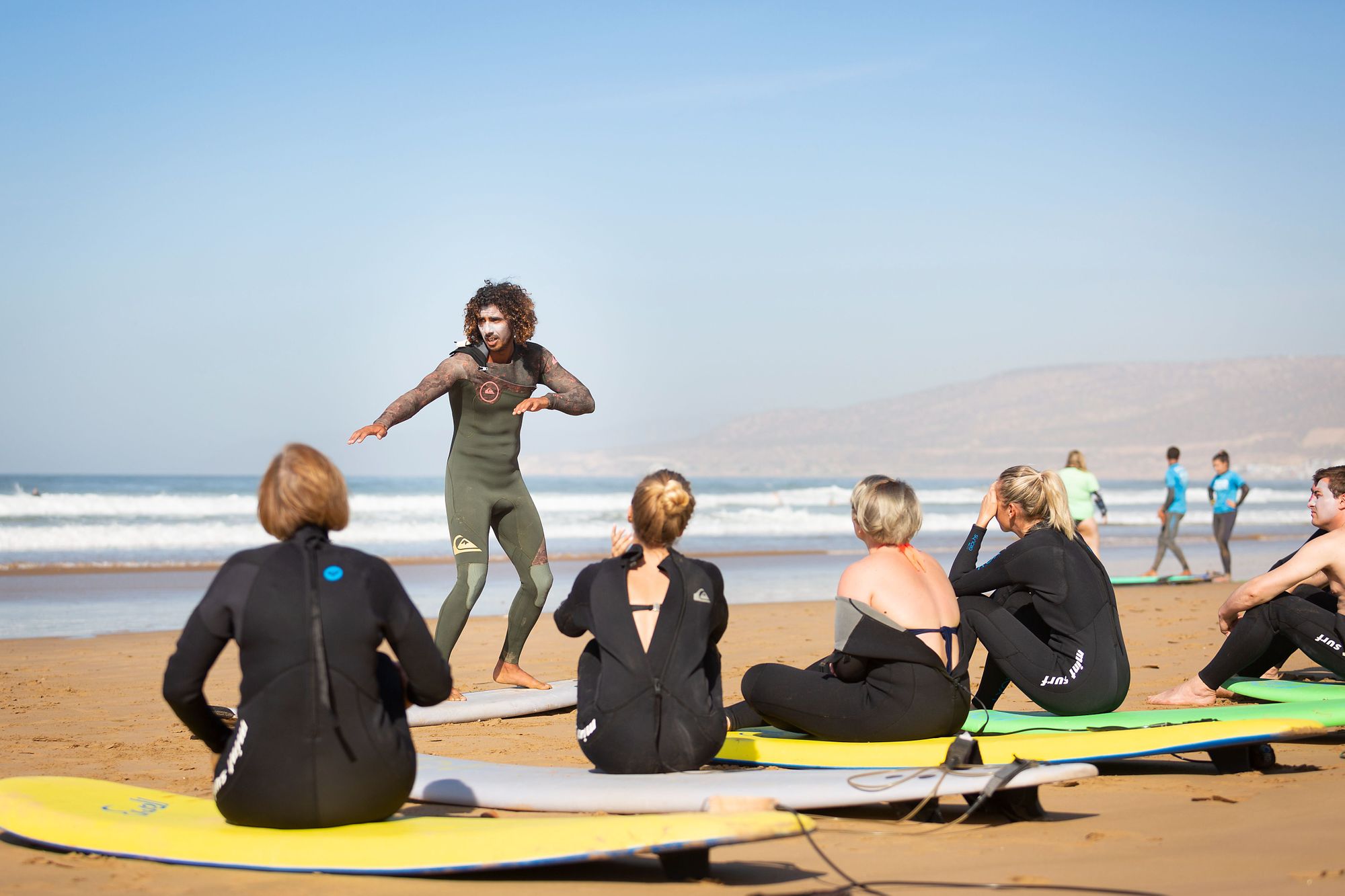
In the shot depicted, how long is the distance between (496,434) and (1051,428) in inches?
4500

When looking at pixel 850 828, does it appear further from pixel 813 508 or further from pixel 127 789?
pixel 813 508

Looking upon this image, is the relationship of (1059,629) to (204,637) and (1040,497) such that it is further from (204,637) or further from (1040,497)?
(204,637)

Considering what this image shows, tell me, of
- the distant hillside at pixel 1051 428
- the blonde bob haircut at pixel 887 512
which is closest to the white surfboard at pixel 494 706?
the blonde bob haircut at pixel 887 512

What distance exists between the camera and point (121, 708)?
7004 mm

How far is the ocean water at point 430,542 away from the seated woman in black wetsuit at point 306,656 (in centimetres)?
805

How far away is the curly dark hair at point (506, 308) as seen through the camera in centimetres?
700

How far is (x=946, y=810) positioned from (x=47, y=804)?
118 inches

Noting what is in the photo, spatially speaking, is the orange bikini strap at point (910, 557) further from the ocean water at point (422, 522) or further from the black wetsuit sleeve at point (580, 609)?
the ocean water at point (422, 522)

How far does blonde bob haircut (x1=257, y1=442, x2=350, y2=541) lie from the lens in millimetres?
3207

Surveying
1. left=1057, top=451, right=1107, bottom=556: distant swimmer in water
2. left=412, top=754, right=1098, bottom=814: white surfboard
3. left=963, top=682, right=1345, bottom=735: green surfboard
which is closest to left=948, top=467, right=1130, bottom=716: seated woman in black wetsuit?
left=963, top=682, right=1345, bottom=735: green surfboard

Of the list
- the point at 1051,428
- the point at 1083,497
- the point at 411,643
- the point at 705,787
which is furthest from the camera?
the point at 1051,428

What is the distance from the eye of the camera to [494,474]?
6.98 m

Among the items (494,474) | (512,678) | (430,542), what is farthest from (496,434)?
(430,542)

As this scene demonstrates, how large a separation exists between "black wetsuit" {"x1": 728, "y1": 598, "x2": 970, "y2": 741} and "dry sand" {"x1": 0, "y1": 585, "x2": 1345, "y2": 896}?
0.44 meters
